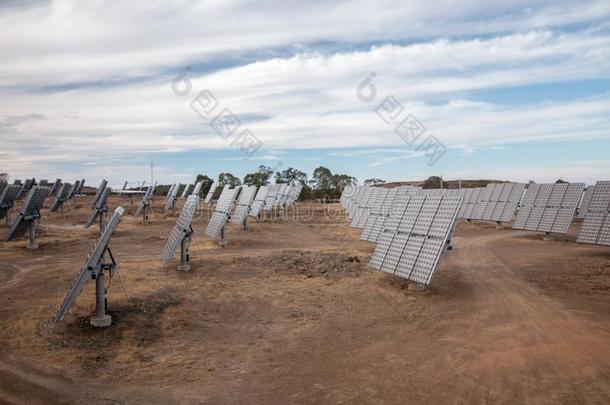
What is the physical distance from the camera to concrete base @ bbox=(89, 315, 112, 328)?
918 centimetres

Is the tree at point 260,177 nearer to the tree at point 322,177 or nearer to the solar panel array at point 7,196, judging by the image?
the tree at point 322,177

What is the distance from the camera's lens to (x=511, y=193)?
98.2ft

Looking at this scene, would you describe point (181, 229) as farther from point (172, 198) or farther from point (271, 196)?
point (172, 198)

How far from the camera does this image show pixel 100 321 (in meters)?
9.19

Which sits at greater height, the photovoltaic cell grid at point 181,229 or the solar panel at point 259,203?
the solar panel at point 259,203

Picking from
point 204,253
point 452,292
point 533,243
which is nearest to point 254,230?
point 204,253

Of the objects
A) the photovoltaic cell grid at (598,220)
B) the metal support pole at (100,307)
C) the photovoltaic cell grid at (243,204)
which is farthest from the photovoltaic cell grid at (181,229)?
the photovoltaic cell grid at (598,220)

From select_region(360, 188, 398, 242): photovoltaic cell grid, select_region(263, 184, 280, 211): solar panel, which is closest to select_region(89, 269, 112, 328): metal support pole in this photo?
select_region(360, 188, 398, 242): photovoltaic cell grid

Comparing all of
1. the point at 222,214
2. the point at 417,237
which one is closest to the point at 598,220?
the point at 417,237

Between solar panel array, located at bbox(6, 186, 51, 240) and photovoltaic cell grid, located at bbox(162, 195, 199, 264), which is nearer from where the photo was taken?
photovoltaic cell grid, located at bbox(162, 195, 199, 264)

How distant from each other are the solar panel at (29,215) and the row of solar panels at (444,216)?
45.4 feet

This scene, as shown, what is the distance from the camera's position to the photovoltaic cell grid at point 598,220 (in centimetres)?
1766

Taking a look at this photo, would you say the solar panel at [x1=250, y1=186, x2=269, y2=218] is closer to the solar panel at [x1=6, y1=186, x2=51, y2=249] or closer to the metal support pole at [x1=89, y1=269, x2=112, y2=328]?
the solar panel at [x1=6, y1=186, x2=51, y2=249]

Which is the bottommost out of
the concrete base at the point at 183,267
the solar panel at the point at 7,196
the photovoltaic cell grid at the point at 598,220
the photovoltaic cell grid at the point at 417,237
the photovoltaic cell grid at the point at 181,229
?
the solar panel at the point at 7,196
